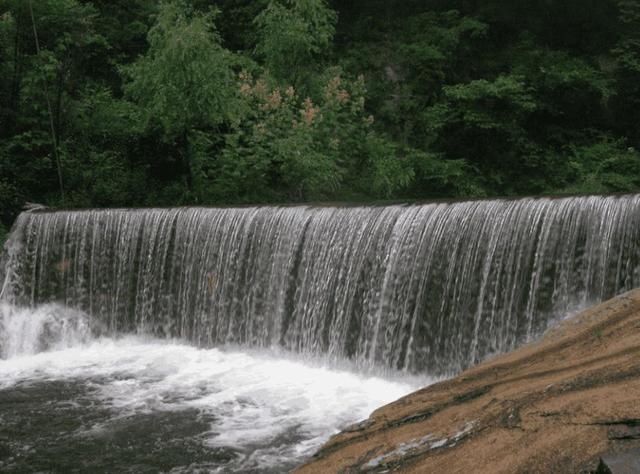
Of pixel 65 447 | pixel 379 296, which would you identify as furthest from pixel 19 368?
pixel 379 296

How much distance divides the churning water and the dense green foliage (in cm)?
328

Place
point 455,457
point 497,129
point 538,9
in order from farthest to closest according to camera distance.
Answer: point 538,9 → point 497,129 → point 455,457

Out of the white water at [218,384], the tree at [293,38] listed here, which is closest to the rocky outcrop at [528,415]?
the white water at [218,384]

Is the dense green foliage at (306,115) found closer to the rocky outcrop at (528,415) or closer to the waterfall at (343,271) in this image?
the waterfall at (343,271)

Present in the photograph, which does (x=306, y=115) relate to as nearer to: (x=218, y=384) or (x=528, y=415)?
(x=218, y=384)

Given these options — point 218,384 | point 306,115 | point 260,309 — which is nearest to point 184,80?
point 306,115

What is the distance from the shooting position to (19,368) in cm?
1065

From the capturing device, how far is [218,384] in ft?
29.4

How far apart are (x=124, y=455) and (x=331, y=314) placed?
3586 mm

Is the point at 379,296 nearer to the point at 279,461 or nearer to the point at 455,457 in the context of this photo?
the point at 279,461

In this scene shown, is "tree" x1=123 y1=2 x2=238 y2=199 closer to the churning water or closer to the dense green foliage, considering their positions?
the dense green foliage

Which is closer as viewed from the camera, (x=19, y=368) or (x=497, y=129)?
(x=19, y=368)

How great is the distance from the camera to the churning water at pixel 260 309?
720 centimetres

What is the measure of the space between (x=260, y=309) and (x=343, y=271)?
62.6 inches
